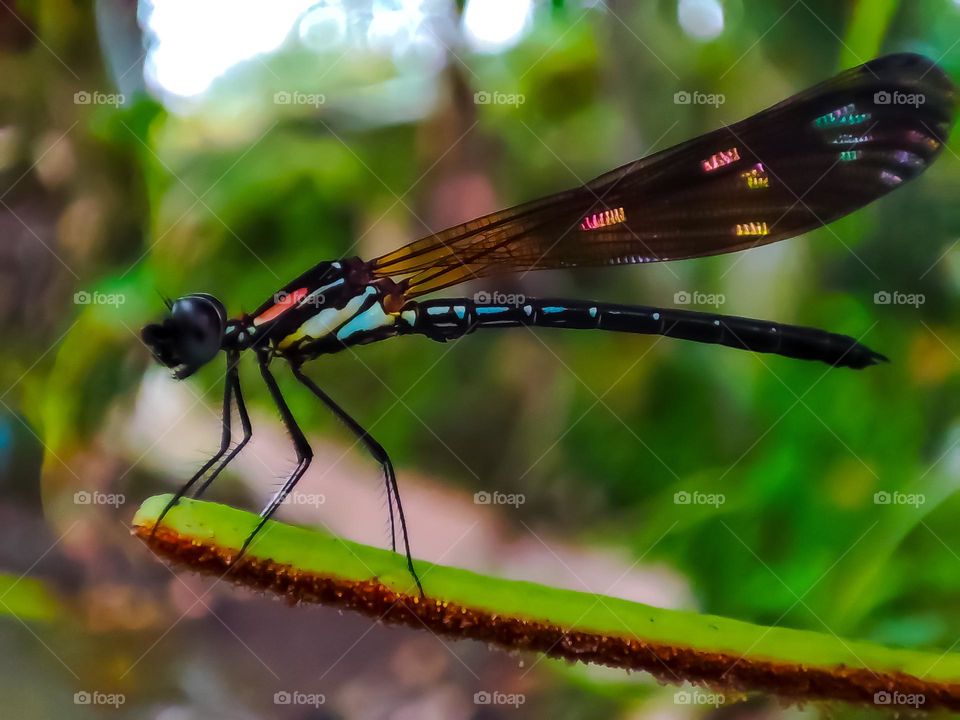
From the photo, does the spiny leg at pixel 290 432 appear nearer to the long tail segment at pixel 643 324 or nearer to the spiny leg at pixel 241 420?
the spiny leg at pixel 241 420

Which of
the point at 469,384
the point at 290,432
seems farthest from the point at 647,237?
the point at 290,432

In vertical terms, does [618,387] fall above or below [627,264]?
below

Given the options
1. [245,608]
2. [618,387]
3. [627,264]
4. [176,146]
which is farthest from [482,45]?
[245,608]

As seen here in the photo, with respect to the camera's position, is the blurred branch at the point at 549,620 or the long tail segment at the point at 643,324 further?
the long tail segment at the point at 643,324

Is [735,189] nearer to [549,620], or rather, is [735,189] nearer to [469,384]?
[469,384]

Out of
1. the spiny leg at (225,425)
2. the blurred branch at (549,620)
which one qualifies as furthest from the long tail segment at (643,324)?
the blurred branch at (549,620)

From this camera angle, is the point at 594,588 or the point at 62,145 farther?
the point at 62,145

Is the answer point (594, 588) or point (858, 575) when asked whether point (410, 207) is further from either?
point (858, 575)
